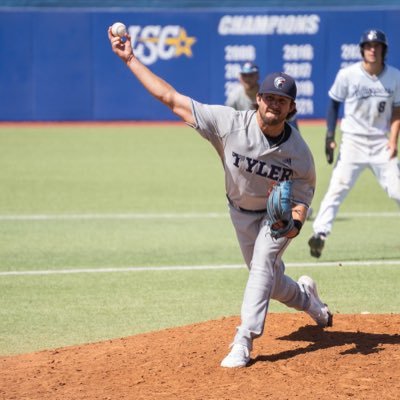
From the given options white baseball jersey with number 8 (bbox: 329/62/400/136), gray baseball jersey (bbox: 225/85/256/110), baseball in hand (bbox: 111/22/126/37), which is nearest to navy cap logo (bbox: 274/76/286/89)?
baseball in hand (bbox: 111/22/126/37)

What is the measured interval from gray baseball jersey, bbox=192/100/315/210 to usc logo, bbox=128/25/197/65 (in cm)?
2118

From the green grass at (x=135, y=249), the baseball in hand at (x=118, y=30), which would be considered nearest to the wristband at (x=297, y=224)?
the baseball in hand at (x=118, y=30)

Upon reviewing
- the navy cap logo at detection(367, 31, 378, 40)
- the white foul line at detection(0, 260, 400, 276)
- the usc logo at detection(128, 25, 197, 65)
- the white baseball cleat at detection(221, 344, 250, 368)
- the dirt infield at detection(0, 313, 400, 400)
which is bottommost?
the white foul line at detection(0, 260, 400, 276)

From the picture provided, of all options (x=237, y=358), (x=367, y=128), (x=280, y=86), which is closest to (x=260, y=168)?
(x=280, y=86)

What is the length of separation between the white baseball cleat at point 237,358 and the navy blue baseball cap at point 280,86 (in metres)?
1.62

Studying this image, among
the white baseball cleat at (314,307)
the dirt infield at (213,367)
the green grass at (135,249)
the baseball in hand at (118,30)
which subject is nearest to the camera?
the dirt infield at (213,367)

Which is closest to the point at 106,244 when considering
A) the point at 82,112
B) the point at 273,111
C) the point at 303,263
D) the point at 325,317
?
the point at 303,263

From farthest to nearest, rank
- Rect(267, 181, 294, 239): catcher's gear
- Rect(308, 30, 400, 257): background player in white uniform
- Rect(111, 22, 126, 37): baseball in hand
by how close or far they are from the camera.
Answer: Rect(308, 30, 400, 257): background player in white uniform → Rect(111, 22, 126, 37): baseball in hand → Rect(267, 181, 294, 239): catcher's gear

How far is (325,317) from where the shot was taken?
7.25m

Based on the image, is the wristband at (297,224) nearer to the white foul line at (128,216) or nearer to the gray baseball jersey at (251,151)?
the gray baseball jersey at (251,151)

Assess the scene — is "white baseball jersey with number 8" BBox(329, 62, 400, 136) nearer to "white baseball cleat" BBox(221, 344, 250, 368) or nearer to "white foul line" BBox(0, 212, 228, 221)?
"white foul line" BBox(0, 212, 228, 221)

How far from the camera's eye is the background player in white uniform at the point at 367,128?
414 inches

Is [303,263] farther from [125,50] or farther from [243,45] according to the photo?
[243,45]

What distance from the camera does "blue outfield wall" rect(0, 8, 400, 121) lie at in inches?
1064
